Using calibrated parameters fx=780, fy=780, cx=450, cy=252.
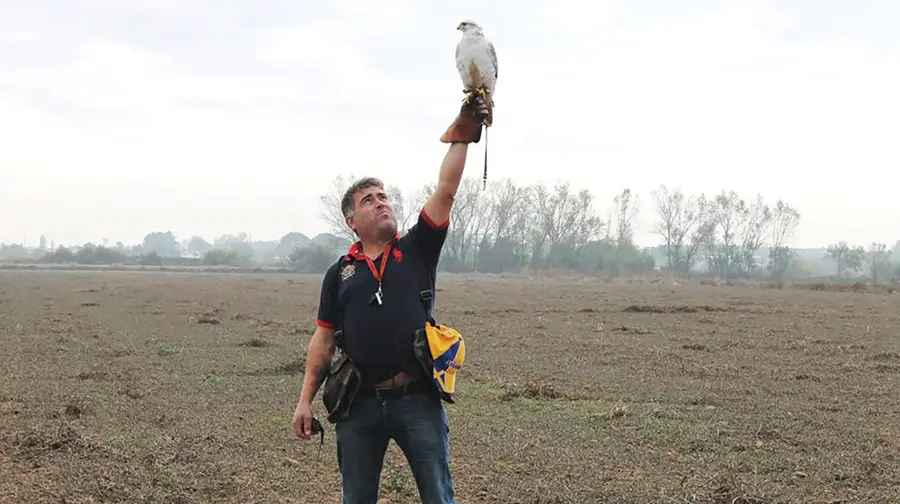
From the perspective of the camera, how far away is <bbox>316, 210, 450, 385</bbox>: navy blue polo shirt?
3.45 meters

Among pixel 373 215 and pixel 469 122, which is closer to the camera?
pixel 469 122

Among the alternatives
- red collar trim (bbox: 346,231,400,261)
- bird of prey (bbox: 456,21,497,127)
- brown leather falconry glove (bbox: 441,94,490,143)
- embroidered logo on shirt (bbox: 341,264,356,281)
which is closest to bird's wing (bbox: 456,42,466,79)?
bird of prey (bbox: 456,21,497,127)

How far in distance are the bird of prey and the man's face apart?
608 mm

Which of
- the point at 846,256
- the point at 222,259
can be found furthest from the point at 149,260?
the point at 846,256

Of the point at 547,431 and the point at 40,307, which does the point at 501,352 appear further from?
the point at 40,307

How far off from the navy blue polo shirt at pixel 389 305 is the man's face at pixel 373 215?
0.30ft

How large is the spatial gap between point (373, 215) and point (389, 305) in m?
0.43

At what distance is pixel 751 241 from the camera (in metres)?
89.6

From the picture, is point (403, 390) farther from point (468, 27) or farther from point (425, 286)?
point (468, 27)

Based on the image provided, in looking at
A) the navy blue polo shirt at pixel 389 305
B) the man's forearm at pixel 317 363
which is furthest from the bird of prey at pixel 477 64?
the man's forearm at pixel 317 363

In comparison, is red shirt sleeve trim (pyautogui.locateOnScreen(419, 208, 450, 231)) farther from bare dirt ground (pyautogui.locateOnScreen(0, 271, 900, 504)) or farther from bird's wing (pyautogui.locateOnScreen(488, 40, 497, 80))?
bare dirt ground (pyautogui.locateOnScreen(0, 271, 900, 504))

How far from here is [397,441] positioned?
3.54m

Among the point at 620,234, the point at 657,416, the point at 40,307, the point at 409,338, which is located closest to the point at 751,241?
the point at 620,234

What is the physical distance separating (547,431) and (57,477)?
448 centimetres
